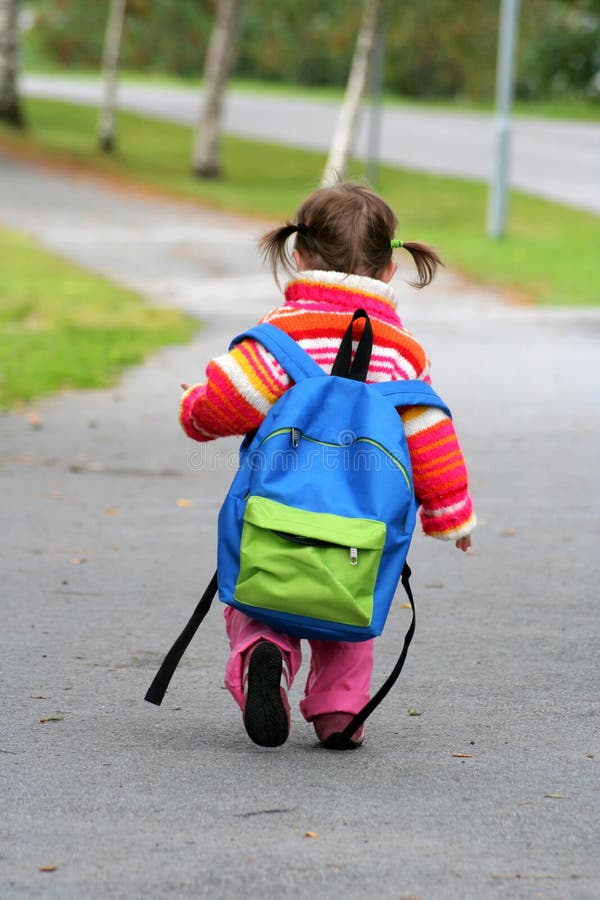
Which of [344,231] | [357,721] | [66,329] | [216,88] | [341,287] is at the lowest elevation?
[66,329]

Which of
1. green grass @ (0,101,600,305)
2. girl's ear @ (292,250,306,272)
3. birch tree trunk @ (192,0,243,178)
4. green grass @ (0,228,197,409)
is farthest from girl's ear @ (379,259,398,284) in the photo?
birch tree trunk @ (192,0,243,178)

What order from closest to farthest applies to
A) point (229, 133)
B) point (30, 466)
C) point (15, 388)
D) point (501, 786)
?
point (501, 786)
point (30, 466)
point (15, 388)
point (229, 133)

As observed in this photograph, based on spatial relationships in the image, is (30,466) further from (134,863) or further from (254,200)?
(254,200)

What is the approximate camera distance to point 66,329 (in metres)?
13.5

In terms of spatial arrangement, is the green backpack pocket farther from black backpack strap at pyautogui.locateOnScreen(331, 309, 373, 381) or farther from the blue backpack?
black backpack strap at pyautogui.locateOnScreen(331, 309, 373, 381)

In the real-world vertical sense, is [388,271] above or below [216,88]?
above

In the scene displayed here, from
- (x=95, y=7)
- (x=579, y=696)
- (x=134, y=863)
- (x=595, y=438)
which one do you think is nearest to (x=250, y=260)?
(x=595, y=438)

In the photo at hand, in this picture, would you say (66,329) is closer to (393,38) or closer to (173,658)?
(173,658)

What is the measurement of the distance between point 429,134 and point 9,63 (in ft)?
35.7

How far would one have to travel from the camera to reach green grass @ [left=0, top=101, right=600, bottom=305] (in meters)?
19.2

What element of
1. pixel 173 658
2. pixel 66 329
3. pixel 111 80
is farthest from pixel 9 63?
pixel 173 658

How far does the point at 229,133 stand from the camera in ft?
127

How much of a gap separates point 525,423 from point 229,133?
2988 centimetres

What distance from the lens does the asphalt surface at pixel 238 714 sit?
328 centimetres
